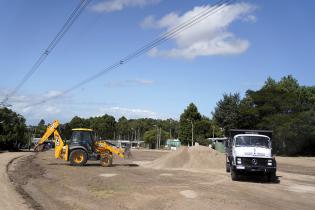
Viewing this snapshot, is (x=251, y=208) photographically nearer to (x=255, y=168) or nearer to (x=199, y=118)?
(x=255, y=168)

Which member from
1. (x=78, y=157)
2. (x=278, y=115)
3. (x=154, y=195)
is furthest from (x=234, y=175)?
(x=278, y=115)

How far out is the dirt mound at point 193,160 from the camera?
3638 centimetres

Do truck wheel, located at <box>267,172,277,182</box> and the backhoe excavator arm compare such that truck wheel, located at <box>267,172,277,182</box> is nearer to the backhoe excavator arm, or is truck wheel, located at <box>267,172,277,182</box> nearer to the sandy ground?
the sandy ground

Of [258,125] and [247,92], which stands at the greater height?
[247,92]

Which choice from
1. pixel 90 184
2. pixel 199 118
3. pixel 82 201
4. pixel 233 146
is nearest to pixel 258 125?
pixel 199 118

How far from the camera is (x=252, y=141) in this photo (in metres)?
25.4

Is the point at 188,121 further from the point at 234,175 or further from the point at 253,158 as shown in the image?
the point at 253,158

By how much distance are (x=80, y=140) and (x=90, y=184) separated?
46.3ft

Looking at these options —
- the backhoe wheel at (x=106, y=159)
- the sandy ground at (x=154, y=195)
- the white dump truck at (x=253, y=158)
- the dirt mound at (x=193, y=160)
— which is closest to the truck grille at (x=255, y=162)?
the white dump truck at (x=253, y=158)

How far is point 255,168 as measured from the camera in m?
24.1

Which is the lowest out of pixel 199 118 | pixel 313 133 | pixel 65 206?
pixel 65 206

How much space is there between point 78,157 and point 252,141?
590 inches

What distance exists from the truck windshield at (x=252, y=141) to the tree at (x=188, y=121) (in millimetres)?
93957

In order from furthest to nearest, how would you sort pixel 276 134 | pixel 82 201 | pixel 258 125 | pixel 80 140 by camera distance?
pixel 258 125, pixel 276 134, pixel 80 140, pixel 82 201
